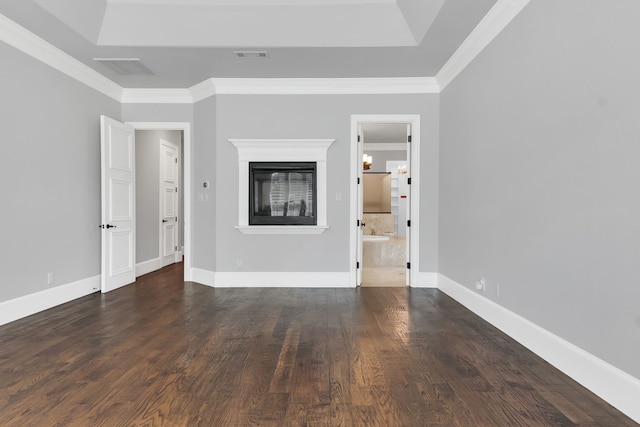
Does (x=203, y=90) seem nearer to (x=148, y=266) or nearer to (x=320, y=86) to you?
(x=320, y=86)

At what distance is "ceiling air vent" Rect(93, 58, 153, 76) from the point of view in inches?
166

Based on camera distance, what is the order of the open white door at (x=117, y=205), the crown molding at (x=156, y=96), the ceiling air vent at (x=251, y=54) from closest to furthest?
the ceiling air vent at (x=251, y=54), the open white door at (x=117, y=205), the crown molding at (x=156, y=96)

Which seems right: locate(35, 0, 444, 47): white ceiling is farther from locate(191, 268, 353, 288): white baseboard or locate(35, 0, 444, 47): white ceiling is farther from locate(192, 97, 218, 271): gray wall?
locate(191, 268, 353, 288): white baseboard

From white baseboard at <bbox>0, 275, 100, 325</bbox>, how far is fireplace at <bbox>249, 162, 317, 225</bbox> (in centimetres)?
213

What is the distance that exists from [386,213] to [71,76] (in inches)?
320

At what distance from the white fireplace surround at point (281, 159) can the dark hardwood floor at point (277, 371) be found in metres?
1.31

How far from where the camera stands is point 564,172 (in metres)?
2.42

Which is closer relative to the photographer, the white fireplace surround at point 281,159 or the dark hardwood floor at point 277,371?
the dark hardwood floor at point 277,371

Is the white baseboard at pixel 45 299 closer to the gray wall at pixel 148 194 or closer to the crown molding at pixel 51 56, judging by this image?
the gray wall at pixel 148 194

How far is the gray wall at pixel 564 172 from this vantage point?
6.42 feet

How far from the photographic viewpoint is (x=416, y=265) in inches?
196

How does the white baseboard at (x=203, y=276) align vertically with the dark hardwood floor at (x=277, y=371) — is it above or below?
above

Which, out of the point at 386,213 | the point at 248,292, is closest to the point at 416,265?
the point at 248,292

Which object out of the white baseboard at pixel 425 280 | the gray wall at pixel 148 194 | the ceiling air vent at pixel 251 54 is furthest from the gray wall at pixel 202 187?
the white baseboard at pixel 425 280
